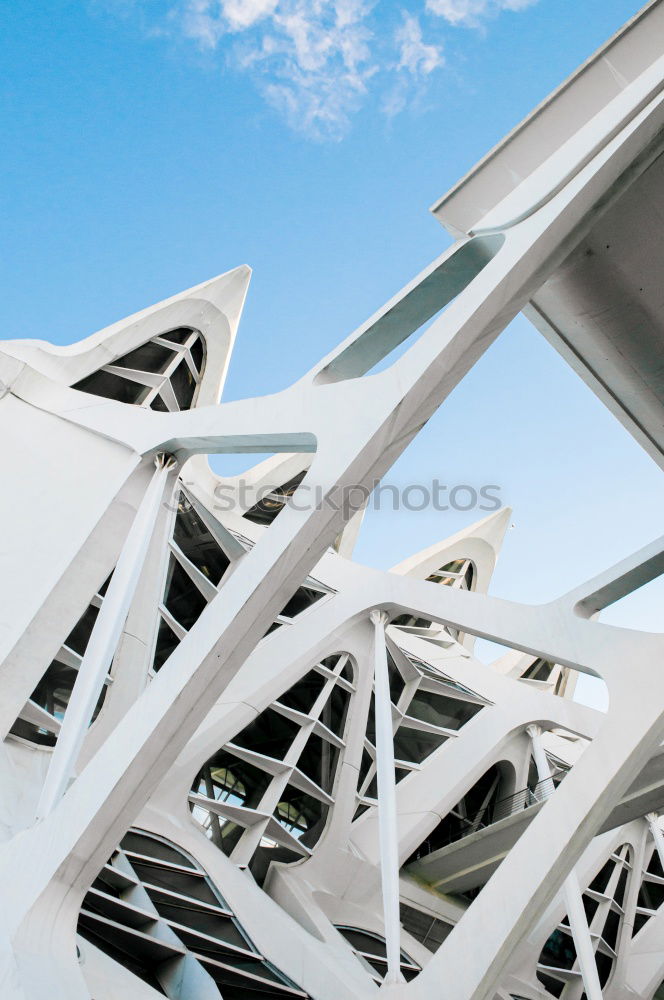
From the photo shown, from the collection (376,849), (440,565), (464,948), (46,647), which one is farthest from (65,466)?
(440,565)

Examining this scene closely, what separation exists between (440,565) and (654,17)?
27528 mm

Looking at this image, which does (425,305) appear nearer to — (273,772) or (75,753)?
(75,753)

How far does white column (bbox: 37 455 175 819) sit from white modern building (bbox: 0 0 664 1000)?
0.13 ft

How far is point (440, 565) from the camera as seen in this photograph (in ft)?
111

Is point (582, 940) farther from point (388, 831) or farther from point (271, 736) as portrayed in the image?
point (271, 736)

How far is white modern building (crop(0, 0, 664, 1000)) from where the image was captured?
654cm

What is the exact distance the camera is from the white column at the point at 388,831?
9508 millimetres

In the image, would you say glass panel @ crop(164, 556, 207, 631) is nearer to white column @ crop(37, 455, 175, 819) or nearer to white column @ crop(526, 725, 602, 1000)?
white column @ crop(37, 455, 175, 819)

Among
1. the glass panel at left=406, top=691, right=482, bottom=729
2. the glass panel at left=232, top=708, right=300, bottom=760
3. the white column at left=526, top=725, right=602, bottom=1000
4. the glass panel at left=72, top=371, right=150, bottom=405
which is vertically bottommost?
the glass panel at left=232, top=708, right=300, bottom=760

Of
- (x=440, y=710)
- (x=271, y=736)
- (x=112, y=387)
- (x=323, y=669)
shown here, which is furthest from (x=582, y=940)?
(x=112, y=387)

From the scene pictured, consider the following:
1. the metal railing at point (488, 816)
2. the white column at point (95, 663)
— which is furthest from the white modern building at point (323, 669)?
the metal railing at point (488, 816)

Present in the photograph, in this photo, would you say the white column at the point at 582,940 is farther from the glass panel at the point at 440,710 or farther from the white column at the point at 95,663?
the glass panel at the point at 440,710

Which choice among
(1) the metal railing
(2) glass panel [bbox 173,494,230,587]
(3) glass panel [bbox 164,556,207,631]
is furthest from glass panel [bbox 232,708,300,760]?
(1) the metal railing

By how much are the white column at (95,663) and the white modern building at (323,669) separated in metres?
0.04
